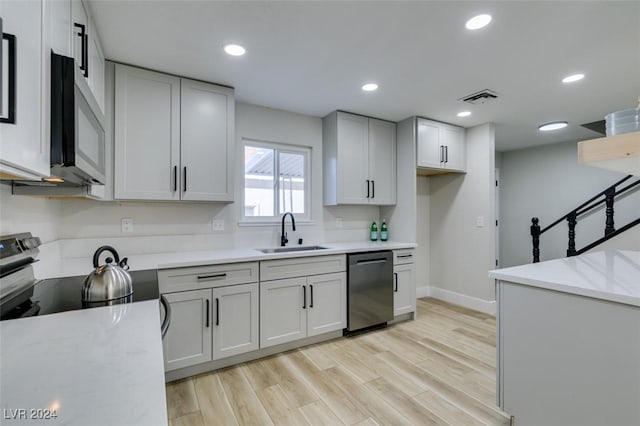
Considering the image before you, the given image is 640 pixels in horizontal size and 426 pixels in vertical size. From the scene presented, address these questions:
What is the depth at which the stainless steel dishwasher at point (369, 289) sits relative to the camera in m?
2.98

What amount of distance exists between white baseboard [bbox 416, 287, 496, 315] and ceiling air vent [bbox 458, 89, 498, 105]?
2436mm

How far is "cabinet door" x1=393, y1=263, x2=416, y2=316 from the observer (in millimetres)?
3335

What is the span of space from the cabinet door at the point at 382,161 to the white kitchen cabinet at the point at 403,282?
2.37 ft

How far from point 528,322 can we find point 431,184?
10.5ft

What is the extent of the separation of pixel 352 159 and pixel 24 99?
2.92 meters

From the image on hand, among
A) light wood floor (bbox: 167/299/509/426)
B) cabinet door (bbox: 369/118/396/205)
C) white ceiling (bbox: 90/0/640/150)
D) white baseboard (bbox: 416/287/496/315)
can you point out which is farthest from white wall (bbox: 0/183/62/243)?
white baseboard (bbox: 416/287/496/315)

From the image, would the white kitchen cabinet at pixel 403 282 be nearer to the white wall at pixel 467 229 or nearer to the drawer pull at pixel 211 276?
the white wall at pixel 467 229

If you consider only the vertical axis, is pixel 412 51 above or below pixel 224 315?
above

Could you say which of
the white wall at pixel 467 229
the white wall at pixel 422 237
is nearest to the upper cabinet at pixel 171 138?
the white wall at pixel 422 237

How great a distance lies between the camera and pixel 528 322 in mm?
1506

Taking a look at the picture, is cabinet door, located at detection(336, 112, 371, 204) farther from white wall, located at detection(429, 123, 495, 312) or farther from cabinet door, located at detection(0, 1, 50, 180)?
cabinet door, located at detection(0, 1, 50, 180)

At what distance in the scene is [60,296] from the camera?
4.30 ft

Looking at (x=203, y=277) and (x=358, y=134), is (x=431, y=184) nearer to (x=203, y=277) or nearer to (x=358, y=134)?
(x=358, y=134)

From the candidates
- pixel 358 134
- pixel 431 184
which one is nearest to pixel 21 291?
pixel 358 134
